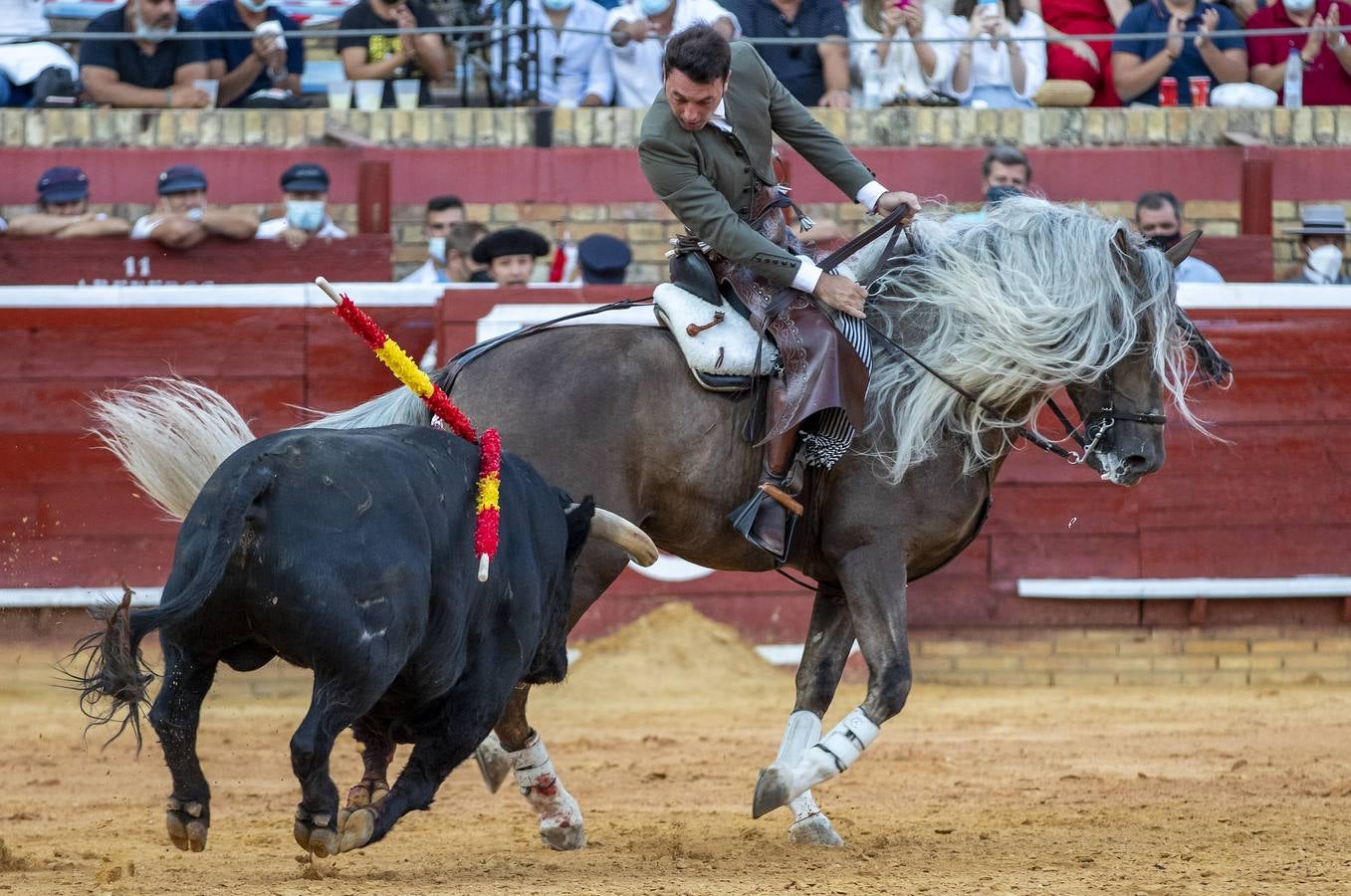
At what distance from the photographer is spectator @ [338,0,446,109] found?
10461 mm

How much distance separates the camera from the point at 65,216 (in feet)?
31.3

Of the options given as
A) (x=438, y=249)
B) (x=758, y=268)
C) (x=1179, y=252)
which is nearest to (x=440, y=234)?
(x=438, y=249)

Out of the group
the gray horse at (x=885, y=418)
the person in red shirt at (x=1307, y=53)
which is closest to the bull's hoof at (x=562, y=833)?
the gray horse at (x=885, y=418)

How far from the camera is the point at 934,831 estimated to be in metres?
6.05

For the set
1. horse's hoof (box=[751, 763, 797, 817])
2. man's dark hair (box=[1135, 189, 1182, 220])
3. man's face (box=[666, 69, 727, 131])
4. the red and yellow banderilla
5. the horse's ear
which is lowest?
horse's hoof (box=[751, 763, 797, 817])


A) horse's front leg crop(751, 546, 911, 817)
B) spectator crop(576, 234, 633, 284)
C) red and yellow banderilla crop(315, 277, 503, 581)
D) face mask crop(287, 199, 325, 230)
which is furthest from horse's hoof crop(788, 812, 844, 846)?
face mask crop(287, 199, 325, 230)

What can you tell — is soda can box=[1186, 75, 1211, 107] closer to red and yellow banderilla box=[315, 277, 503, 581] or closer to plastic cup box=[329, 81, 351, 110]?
plastic cup box=[329, 81, 351, 110]

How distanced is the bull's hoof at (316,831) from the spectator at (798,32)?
22.4 ft

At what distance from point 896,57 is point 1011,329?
17.1 ft

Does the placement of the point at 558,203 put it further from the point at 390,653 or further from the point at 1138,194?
the point at 390,653

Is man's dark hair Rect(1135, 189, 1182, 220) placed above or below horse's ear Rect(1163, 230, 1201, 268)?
below

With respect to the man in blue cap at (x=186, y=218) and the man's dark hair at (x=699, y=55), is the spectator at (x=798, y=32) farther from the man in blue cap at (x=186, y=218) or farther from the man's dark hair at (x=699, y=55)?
the man's dark hair at (x=699, y=55)

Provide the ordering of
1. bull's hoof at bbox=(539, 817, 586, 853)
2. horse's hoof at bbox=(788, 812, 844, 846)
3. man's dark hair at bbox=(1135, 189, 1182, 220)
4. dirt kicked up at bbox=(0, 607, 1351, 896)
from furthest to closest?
man's dark hair at bbox=(1135, 189, 1182, 220)
horse's hoof at bbox=(788, 812, 844, 846)
bull's hoof at bbox=(539, 817, 586, 853)
dirt kicked up at bbox=(0, 607, 1351, 896)

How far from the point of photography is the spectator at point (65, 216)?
9.34 m
